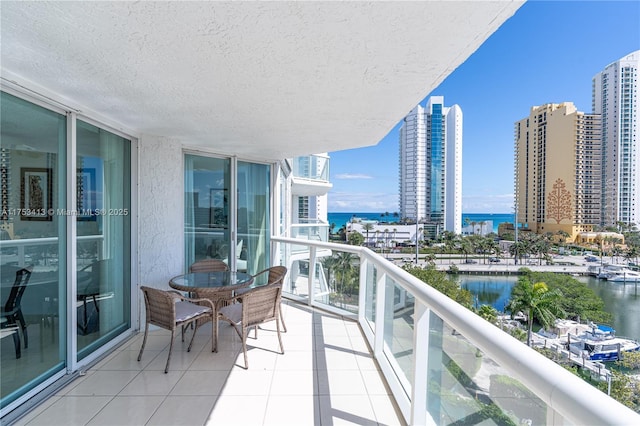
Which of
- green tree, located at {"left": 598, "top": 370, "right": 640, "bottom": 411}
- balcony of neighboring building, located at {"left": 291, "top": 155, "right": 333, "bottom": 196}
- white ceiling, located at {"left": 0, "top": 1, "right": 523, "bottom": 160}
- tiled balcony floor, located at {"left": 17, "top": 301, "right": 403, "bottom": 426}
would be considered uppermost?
balcony of neighboring building, located at {"left": 291, "top": 155, "right": 333, "bottom": 196}

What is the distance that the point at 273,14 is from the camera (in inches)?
57.6

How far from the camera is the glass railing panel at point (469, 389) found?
99 centimetres

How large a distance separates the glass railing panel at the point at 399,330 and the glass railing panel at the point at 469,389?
32cm

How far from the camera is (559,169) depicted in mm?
23031

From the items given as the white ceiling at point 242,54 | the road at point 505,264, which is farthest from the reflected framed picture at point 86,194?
the road at point 505,264

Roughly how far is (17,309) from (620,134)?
2664 cm

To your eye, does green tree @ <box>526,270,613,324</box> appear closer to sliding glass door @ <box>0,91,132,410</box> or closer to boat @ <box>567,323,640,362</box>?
boat @ <box>567,323,640,362</box>

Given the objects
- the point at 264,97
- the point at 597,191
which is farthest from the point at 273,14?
the point at 597,191

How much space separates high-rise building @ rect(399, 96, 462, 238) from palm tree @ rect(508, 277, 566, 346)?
54.4 ft

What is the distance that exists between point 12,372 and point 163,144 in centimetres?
276

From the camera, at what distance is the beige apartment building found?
67.0 feet

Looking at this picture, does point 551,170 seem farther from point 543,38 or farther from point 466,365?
point 466,365

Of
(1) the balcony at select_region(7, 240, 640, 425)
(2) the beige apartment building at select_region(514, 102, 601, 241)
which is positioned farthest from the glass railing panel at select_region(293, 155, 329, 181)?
(2) the beige apartment building at select_region(514, 102, 601, 241)

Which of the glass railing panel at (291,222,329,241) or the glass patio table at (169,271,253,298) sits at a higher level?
the glass railing panel at (291,222,329,241)
